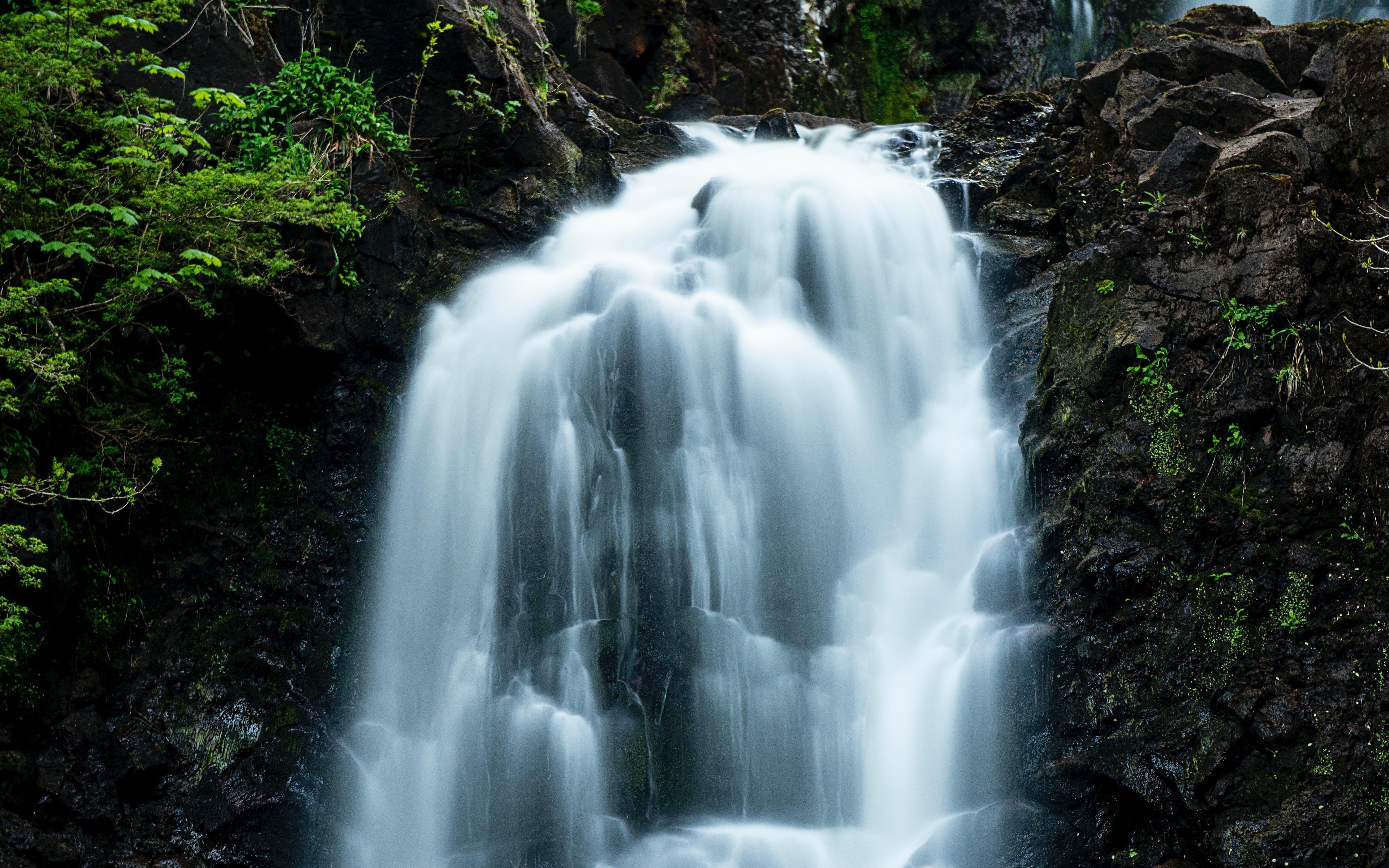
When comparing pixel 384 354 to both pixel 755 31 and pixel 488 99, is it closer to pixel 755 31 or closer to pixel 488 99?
pixel 488 99

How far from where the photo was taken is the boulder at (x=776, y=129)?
11734mm

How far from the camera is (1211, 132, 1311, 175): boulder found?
5.96 m

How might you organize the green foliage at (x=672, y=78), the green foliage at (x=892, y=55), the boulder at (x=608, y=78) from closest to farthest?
the boulder at (x=608, y=78), the green foliage at (x=672, y=78), the green foliage at (x=892, y=55)

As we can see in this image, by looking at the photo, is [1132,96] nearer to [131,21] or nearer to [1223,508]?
[1223,508]

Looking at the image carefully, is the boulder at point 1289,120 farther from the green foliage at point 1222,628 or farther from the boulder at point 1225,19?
the green foliage at point 1222,628

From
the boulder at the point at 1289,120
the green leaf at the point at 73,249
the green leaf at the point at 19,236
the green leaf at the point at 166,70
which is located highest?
the green leaf at the point at 166,70

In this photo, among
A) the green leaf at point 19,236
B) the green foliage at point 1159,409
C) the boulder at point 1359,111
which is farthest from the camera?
the green foliage at point 1159,409

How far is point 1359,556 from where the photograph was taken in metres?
Result: 5.01

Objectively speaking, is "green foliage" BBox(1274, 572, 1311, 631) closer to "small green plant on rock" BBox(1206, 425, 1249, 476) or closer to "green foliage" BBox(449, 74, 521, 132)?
"small green plant on rock" BBox(1206, 425, 1249, 476)

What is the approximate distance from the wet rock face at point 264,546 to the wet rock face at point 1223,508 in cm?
490

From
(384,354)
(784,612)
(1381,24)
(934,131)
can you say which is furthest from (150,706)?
(934,131)

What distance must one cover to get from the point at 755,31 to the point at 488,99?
794cm

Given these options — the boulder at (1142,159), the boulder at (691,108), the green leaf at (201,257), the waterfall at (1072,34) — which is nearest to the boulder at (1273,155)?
the boulder at (1142,159)

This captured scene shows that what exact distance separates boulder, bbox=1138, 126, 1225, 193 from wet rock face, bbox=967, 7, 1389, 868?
2cm
